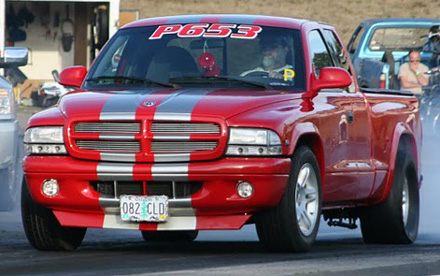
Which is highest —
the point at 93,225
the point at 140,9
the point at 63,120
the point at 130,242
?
the point at 63,120

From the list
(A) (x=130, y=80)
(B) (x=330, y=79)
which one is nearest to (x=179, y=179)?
(A) (x=130, y=80)

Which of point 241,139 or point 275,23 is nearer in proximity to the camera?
point 241,139

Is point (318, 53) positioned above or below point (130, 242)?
above

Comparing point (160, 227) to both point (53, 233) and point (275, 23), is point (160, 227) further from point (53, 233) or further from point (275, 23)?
point (275, 23)

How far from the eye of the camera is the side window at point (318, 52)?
30.0ft

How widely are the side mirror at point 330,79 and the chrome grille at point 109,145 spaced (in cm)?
145

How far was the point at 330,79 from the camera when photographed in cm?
870

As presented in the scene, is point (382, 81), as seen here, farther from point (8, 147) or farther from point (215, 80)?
point (215, 80)

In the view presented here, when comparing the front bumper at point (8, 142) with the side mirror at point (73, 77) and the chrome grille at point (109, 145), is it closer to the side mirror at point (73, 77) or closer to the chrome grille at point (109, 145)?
the side mirror at point (73, 77)

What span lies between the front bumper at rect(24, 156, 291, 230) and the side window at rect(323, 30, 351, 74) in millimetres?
2066

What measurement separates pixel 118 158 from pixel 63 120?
44cm

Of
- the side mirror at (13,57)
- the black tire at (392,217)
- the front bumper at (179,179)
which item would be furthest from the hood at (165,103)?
the side mirror at (13,57)

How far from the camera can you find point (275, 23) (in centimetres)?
916

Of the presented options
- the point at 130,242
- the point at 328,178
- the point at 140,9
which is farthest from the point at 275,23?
the point at 140,9
